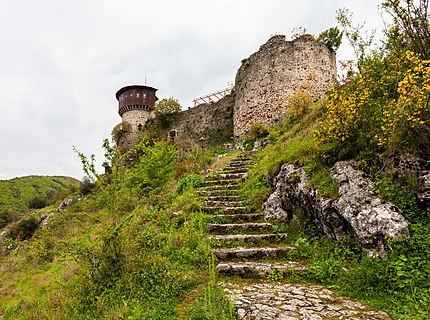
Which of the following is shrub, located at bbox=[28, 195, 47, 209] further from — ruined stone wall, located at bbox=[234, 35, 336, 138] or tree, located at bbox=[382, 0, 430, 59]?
tree, located at bbox=[382, 0, 430, 59]

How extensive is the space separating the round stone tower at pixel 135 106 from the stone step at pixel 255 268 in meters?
27.5

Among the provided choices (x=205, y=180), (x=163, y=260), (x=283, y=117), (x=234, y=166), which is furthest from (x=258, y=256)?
(x=283, y=117)

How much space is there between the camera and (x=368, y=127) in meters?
4.26

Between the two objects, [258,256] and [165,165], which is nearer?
[258,256]

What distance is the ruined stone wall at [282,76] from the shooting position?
52.7 feet

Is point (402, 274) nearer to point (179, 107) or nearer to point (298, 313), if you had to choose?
point (298, 313)

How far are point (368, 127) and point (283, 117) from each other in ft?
38.3

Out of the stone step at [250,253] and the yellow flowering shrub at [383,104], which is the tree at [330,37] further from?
the stone step at [250,253]

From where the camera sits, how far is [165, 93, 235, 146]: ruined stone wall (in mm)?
21772

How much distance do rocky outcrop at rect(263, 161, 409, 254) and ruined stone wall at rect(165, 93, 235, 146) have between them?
51.3 ft

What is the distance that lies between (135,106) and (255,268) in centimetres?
2982

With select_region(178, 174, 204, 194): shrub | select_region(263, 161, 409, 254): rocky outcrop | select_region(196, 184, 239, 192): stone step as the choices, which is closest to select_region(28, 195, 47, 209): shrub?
select_region(178, 174, 204, 194): shrub

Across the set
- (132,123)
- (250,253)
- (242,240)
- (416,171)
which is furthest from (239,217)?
(132,123)

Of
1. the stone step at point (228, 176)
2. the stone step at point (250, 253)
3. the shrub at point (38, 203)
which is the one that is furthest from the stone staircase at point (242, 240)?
the shrub at point (38, 203)
